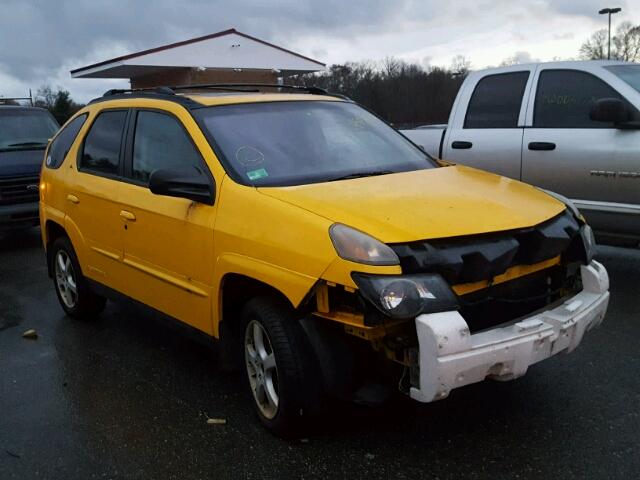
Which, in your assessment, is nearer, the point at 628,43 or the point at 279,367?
the point at 279,367

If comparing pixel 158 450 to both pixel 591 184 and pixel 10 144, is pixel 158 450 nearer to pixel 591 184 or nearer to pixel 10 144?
pixel 591 184

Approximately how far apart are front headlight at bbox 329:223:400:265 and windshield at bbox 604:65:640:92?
3941 millimetres

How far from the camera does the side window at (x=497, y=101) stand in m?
6.42

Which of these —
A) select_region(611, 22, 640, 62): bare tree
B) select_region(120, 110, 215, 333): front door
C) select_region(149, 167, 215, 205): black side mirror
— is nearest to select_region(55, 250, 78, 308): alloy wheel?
select_region(120, 110, 215, 333): front door

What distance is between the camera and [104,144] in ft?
16.1

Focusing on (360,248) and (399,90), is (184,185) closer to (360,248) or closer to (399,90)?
(360,248)

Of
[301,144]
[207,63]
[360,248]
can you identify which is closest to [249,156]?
[301,144]

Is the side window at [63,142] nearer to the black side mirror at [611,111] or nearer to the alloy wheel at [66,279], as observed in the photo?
the alloy wheel at [66,279]

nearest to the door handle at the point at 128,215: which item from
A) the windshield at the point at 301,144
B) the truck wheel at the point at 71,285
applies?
the windshield at the point at 301,144

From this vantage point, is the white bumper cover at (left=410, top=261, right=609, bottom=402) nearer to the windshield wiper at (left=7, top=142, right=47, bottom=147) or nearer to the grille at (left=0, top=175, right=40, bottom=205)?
the grille at (left=0, top=175, right=40, bottom=205)

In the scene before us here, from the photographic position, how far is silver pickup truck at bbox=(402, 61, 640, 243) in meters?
5.57

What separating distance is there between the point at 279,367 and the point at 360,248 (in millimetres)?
727

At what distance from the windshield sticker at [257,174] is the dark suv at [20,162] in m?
6.46

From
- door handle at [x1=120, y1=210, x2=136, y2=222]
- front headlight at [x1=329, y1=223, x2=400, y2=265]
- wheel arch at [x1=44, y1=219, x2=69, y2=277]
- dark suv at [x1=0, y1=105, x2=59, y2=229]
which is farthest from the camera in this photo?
dark suv at [x1=0, y1=105, x2=59, y2=229]
